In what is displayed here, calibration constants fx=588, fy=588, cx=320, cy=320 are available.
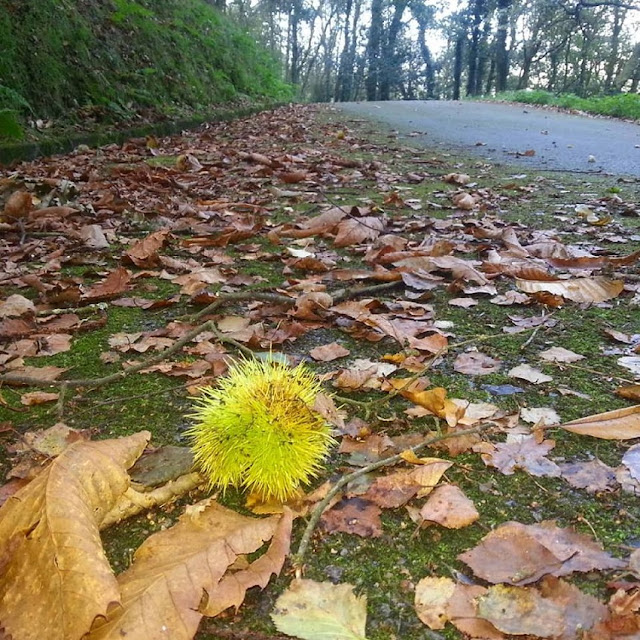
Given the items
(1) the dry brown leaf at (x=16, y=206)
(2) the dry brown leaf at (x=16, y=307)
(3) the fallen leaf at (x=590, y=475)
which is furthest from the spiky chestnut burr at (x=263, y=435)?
(1) the dry brown leaf at (x=16, y=206)

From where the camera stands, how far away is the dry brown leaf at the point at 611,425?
1564 mm

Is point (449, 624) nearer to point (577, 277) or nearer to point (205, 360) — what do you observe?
point (205, 360)

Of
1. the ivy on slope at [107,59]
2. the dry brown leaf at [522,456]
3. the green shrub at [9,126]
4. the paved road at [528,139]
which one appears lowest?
the paved road at [528,139]

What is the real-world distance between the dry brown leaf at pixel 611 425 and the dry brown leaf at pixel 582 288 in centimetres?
106

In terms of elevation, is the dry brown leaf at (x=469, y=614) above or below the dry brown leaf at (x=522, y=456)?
above

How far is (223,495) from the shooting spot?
137 cm

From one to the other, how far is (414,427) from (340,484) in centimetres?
38

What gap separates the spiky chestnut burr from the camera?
4.10 feet

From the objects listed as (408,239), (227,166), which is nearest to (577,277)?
(408,239)

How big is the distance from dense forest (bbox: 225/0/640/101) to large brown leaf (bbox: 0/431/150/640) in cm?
3273

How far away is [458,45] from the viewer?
108 feet

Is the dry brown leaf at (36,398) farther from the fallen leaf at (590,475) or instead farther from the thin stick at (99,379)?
the fallen leaf at (590,475)

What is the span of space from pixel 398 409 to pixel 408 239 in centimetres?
213

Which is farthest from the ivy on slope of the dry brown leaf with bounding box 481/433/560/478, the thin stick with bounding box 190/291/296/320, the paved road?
the dry brown leaf with bounding box 481/433/560/478
